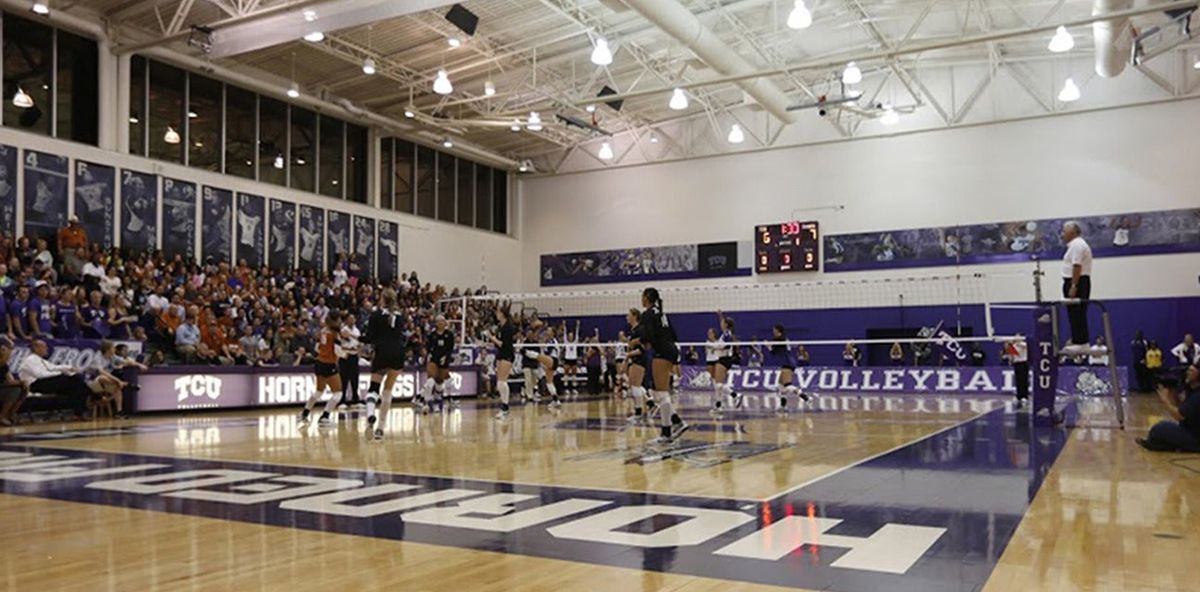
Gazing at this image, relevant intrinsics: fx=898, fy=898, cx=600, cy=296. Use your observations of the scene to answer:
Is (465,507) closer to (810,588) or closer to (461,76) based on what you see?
(810,588)

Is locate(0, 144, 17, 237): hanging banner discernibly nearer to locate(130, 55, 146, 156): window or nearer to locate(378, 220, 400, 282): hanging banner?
locate(130, 55, 146, 156): window

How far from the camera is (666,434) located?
10023 mm

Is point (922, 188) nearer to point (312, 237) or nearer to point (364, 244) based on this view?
point (364, 244)

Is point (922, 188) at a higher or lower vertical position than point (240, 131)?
lower

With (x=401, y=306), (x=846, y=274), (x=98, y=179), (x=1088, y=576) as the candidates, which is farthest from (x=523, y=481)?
(x=846, y=274)

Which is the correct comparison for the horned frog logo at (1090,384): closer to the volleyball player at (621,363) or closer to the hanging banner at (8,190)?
the volleyball player at (621,363)

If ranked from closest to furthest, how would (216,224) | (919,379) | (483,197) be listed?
(216,224), (919,379), (483,197)

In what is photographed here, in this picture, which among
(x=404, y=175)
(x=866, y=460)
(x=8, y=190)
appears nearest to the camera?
(x=866, y=460)

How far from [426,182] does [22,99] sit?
13.3 m

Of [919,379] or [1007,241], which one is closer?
[919,379]

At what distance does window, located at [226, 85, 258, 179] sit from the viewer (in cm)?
2403

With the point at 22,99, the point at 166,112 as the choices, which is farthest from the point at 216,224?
the point at 22,99

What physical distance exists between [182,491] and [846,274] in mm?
24385

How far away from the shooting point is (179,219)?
879 inches
